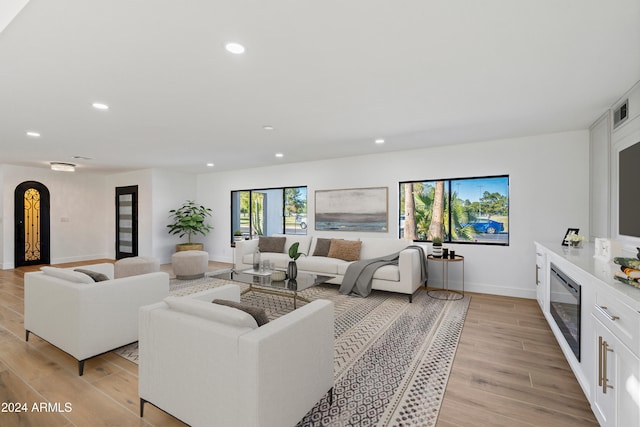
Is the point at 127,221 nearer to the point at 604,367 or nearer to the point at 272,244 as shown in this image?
the point at 272,244

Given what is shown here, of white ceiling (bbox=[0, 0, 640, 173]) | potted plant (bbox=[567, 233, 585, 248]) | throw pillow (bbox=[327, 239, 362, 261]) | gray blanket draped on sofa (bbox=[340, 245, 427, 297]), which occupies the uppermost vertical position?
white ceiling (bbox=[0, 0, 640, 173])

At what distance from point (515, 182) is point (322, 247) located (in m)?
3.29

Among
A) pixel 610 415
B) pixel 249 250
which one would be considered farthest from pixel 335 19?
pixel 249 250

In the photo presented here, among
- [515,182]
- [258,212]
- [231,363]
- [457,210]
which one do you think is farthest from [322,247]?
[231,363]

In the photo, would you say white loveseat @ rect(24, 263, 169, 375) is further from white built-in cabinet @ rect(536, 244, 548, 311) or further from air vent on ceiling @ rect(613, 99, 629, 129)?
air vent on ceiling @ rect(613, 99, 629, 129)

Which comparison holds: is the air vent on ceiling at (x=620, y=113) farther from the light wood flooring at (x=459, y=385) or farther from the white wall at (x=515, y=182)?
the light wood flooring at (x=459, y=385)

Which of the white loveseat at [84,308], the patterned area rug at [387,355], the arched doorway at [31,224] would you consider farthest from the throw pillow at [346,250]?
the arched doorway at [31,224]

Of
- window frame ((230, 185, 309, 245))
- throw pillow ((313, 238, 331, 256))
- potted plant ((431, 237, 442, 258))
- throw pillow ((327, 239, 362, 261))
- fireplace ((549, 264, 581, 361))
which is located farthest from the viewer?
window frame ((230, 185, 309, 245))

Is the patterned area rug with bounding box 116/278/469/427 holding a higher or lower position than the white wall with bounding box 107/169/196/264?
lower

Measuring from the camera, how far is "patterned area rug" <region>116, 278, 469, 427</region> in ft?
6.45

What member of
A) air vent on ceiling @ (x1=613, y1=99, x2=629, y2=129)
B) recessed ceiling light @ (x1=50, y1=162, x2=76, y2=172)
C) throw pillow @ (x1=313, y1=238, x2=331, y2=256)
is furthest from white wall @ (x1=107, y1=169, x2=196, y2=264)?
air vent on ceiling @ (x1=613, y1=99, x2=629, y2=129)

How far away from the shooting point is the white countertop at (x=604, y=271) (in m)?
1.43

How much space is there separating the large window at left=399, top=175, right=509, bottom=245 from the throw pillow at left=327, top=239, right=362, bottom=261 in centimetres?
91

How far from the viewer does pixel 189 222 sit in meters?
7.56
